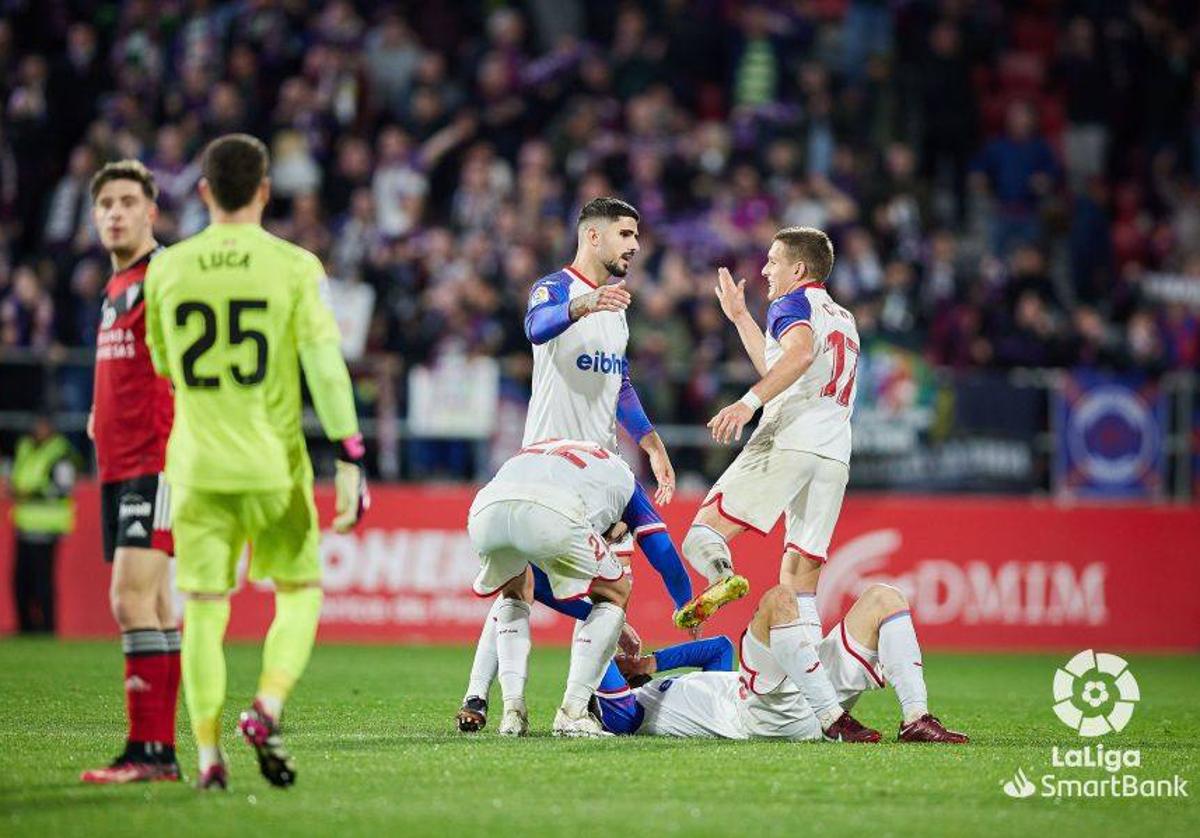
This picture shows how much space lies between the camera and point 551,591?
918cm

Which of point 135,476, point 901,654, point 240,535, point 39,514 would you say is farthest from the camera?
point 39,514

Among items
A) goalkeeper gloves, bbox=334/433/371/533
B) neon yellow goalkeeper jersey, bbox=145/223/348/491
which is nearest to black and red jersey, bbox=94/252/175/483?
neon yellow goalkeeper jersey, bbox=145/223/348/491

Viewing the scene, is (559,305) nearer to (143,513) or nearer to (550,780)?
(143,513)

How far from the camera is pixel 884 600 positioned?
8.84 meters

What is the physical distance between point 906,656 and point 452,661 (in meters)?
6.71

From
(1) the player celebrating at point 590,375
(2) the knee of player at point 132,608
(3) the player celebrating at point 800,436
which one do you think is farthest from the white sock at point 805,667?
(2) the knee of player at point 132,608

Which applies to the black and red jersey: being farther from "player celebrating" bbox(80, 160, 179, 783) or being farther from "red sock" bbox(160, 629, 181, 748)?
"red sock" bbox(160, 629, 181, 748)

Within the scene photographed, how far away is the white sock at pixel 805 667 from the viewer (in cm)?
856

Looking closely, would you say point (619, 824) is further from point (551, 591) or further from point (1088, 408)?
point (1088, 408)

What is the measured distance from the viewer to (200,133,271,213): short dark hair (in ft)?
23.3

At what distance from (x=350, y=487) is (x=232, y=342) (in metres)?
0.70

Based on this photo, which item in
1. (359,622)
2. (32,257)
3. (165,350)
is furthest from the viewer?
(32,257)

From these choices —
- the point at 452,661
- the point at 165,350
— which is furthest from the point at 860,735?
the point at 452,661

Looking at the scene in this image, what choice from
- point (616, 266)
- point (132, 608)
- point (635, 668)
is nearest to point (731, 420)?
point (616, 266)
